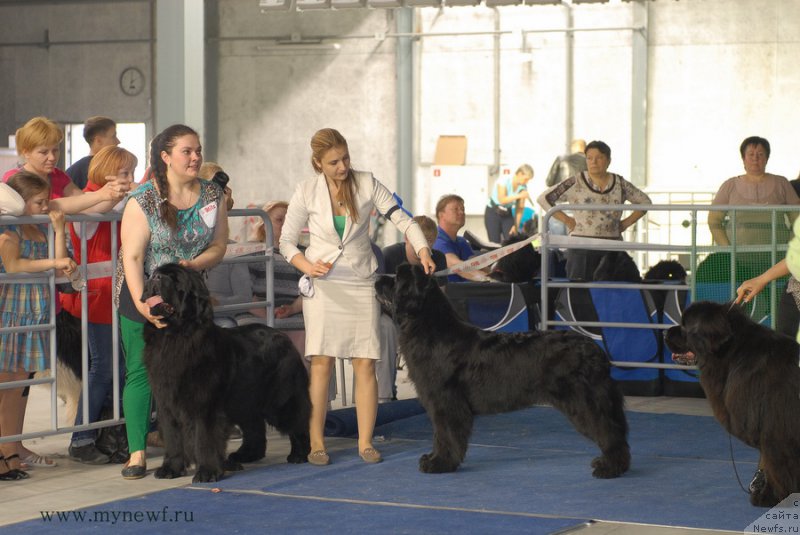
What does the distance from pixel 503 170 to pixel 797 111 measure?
156 inches

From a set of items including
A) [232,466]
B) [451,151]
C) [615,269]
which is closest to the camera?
[232,466]

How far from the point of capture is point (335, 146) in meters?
5.23

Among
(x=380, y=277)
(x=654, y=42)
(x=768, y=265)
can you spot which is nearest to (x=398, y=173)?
(x=654, y=42)

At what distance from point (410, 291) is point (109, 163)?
1.51 metres

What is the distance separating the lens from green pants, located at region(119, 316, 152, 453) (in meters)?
4.96

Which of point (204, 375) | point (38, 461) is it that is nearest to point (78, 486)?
point (38, 461)

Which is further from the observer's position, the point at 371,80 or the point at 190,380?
the point at 371,80

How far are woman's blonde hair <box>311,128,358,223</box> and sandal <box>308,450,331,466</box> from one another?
105cm

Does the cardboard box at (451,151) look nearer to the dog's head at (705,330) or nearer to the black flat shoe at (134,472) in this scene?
the black flat shoe at (134,472)

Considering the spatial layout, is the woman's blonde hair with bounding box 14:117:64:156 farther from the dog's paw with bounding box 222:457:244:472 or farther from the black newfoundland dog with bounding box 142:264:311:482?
the dog's paw with bounding box 222:457:244:472

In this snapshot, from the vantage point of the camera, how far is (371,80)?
17.6 m

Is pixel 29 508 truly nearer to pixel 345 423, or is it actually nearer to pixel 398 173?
pixel 345 423

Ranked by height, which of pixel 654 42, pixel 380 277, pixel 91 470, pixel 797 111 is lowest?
pixel 91 470

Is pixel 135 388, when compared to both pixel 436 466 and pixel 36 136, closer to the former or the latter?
pixel 36 136
